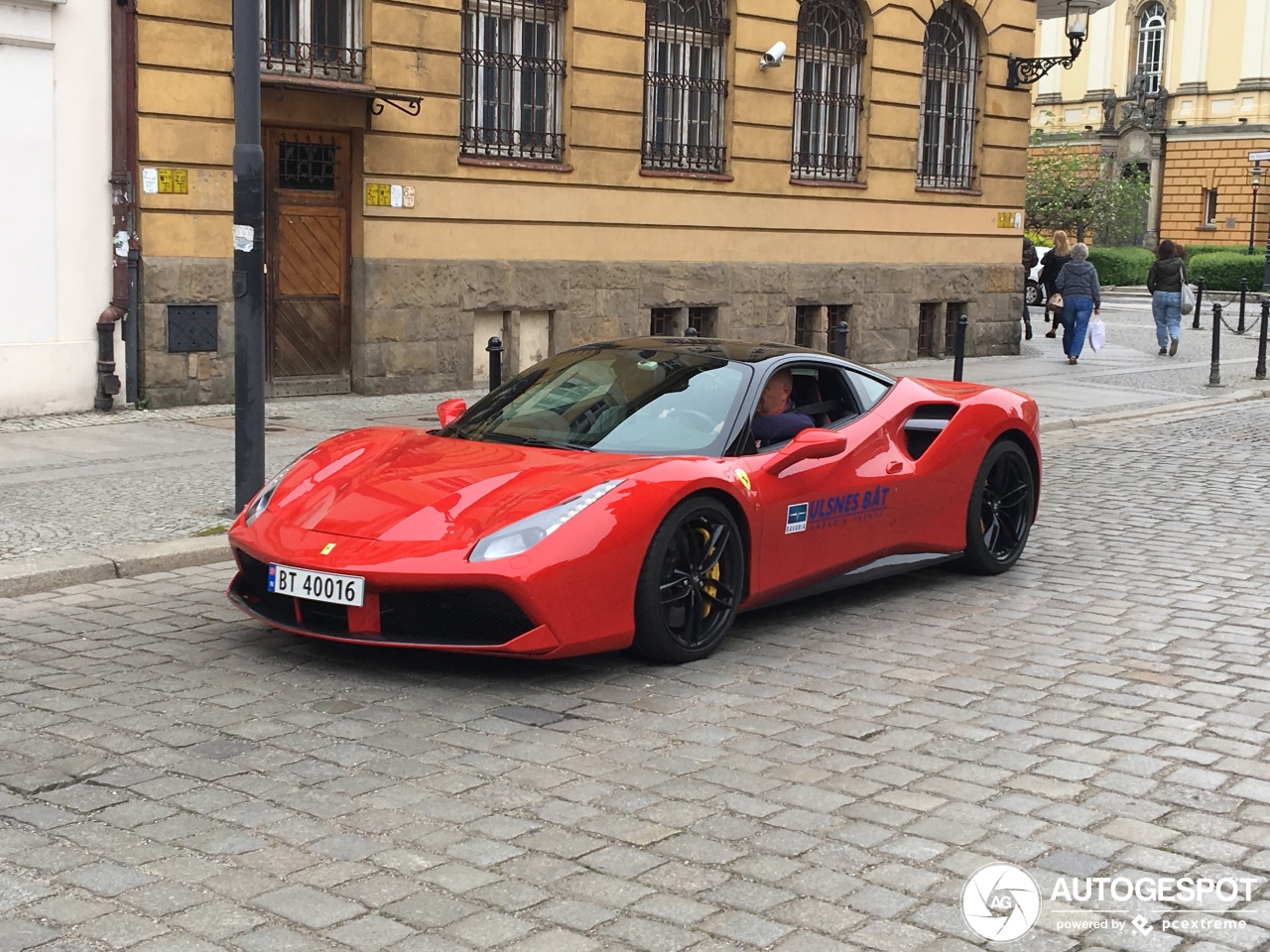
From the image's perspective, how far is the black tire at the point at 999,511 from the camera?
8289 mm

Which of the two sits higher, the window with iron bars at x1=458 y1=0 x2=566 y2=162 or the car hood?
the window with iron bars at x1=458 y1=0 x2=566 y2=162

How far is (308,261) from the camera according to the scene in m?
15.8

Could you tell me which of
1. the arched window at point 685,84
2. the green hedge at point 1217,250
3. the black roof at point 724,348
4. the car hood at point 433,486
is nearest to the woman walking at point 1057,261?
the arched window at point 685,84

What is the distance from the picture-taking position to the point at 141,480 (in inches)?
418

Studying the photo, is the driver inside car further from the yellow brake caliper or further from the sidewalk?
the sidewalk

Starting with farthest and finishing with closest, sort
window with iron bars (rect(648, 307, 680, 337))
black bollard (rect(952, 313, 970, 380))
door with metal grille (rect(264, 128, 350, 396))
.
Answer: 1. window with iron bars (rect(648, 307, 680, 337))
2. black bollard (rect(952, 313, 970, 380))
3. door with metal grille (rect(264, 128, 350, 396))

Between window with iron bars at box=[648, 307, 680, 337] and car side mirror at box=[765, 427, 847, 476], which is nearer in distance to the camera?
car side mirror at box=[765, 427, 847, 476]

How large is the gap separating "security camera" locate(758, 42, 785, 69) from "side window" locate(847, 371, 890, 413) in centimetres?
1235

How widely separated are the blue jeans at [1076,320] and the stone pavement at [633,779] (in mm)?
15014

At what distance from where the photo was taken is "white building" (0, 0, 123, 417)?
44.3 ft

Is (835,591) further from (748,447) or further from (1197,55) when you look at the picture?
(1197,55)

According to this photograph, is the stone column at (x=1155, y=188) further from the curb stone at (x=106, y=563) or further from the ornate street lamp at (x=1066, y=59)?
the curb stone at (x=106, y=563)

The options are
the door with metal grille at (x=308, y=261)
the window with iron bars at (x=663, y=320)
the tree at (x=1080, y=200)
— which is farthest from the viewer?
the tree at (x=1080, y=200)

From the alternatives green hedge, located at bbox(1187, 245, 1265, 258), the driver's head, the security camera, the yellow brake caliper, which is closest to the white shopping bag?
the security camera
